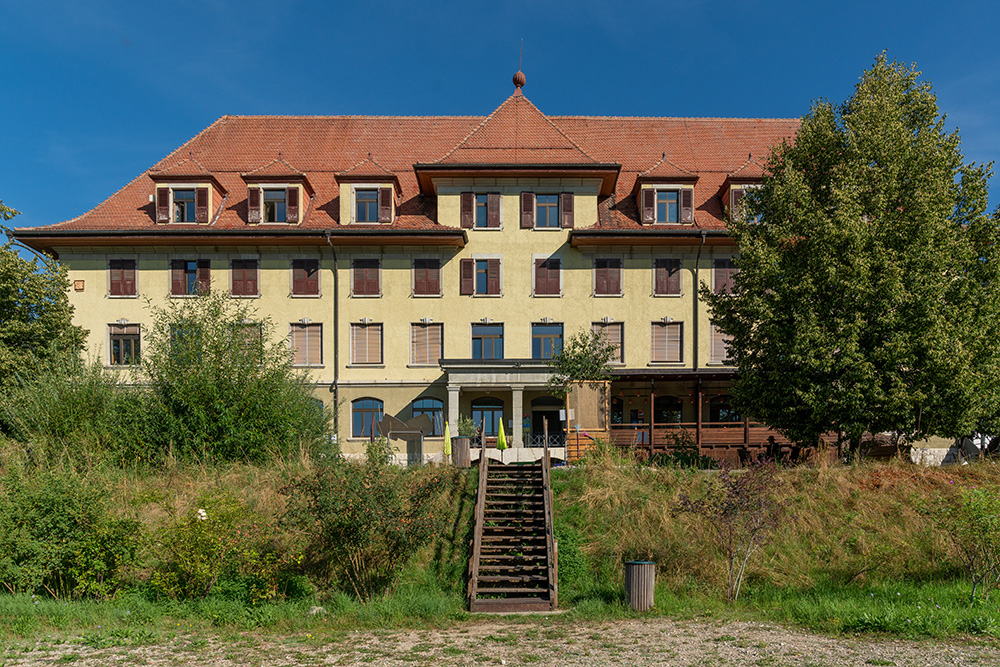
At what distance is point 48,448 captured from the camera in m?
18.9

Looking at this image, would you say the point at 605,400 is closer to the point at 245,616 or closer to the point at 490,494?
the point at 490,494

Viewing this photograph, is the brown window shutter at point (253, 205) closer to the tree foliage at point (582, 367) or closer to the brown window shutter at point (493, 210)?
the brown window shutter at point (493, 210)

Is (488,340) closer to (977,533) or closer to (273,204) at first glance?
(273,204)

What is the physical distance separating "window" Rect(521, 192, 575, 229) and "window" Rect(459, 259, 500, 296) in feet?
7.23

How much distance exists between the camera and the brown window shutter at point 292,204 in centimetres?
3022

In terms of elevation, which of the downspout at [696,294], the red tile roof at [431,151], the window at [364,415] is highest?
the red tile roof at [431,151]

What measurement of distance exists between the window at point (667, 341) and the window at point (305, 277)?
47.5 ft

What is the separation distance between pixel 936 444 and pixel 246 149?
1299 inches

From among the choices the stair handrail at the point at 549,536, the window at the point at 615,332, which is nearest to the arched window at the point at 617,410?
the window at the point at 615,332

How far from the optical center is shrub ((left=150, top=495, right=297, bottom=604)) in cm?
1370

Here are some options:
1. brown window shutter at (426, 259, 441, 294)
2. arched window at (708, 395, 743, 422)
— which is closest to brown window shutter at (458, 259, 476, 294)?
brown window shutter at (426, 259, 441, 294)

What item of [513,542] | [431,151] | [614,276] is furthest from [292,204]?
[513,542]

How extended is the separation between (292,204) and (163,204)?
5.39 metres

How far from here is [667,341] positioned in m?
30.4
